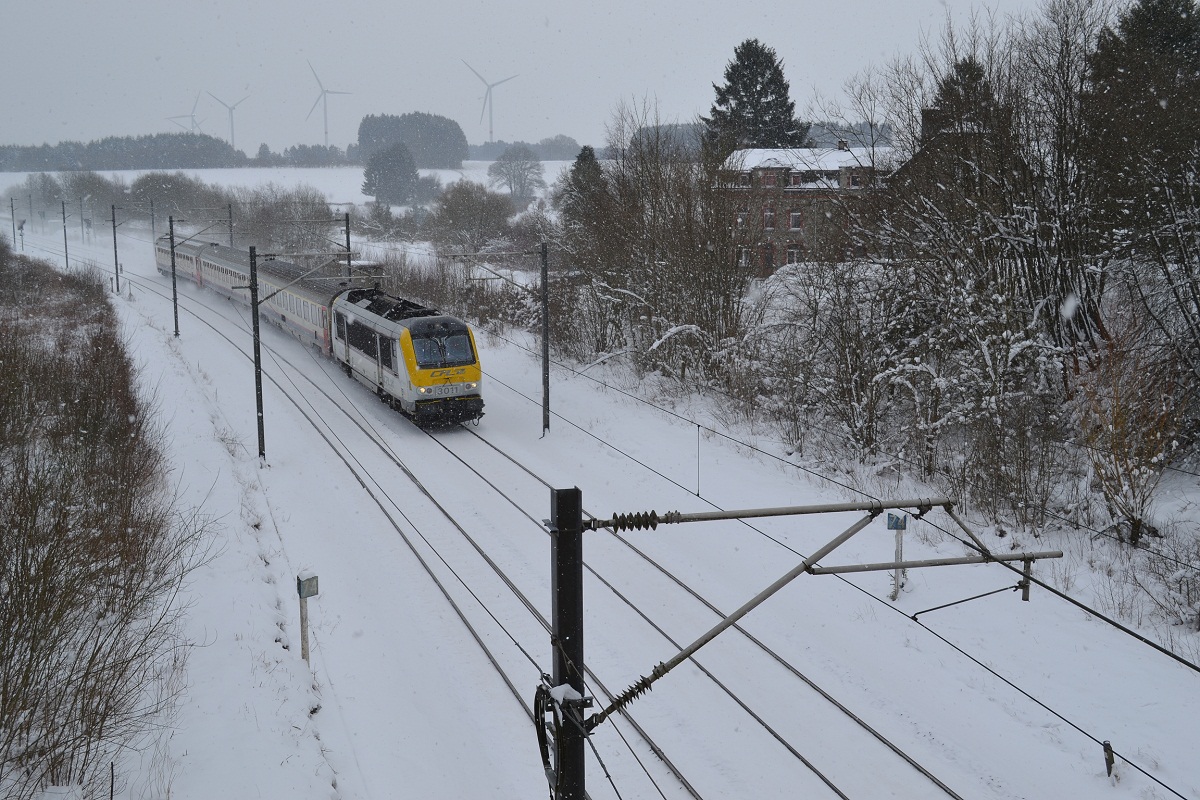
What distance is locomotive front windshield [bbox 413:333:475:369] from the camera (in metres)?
23.0

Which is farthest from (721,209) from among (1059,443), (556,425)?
(1059,443)

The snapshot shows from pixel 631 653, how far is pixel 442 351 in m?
12.5

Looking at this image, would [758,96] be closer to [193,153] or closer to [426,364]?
[426,364]

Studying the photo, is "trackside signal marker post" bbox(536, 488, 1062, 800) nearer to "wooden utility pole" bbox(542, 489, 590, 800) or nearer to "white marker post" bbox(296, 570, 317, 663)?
"wooden utility pole" bbox(542, 489, 590, 800)

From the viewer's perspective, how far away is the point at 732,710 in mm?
11141

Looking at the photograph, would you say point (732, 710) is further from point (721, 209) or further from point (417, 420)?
point (721, 209)

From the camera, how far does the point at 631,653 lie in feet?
41.3

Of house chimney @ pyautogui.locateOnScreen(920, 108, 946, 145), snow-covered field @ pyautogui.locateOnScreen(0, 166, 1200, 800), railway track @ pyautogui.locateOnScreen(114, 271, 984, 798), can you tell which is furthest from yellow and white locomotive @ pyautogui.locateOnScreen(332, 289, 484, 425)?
house chimney @ pyautogui.locateOnScreen(920, 108, 946, 145)

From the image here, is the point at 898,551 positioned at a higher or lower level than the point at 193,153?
lower

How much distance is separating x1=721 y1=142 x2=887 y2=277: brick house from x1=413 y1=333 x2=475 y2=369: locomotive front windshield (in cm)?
913

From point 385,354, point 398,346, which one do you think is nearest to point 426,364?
point 398,346

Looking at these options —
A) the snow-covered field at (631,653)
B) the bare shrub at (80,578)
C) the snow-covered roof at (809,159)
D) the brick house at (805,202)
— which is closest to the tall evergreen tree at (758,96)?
the snow-covered roof at (809,159)

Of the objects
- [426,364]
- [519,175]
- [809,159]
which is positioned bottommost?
[426,364]

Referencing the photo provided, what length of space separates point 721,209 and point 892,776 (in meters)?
19.7
